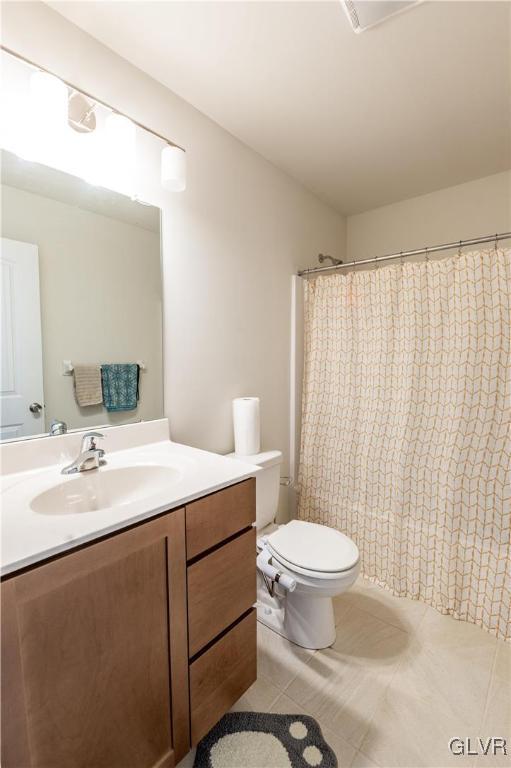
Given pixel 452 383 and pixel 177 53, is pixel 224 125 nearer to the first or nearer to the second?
pixel 177 53

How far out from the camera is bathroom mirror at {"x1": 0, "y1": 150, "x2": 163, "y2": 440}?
107cm

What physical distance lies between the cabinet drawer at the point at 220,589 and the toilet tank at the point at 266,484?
0.58 m

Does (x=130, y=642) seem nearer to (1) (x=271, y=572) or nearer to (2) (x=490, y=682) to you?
(1) (x=271, y=572)

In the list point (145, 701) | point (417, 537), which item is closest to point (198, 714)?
point (145, 701)

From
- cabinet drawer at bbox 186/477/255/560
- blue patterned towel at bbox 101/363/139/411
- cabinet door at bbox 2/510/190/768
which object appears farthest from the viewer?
blue patterned towel at bbox 101/363/139/411

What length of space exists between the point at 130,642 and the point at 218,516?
0.34 meters

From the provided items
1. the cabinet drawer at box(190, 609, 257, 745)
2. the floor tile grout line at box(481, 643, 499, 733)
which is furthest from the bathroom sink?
the floor tile grout line at box(481, 643, 499, 733)

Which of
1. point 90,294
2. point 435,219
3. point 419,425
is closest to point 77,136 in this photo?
point 90,294

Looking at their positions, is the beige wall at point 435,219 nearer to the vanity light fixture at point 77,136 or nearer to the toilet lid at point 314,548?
the vanity light fixture at point 77,136

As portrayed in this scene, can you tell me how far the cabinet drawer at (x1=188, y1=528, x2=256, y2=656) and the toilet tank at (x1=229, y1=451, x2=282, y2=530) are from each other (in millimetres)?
580

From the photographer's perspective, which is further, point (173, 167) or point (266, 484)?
point (266, 484)

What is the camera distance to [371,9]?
112 cm

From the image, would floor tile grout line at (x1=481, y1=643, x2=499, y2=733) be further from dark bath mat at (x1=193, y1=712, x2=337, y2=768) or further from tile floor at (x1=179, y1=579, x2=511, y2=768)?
dark bath mat at (x1=193, y1=712, x2=337, y2=768)

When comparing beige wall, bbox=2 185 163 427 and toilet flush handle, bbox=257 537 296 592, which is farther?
toilet flush handle, bbox=257 537 296 592
